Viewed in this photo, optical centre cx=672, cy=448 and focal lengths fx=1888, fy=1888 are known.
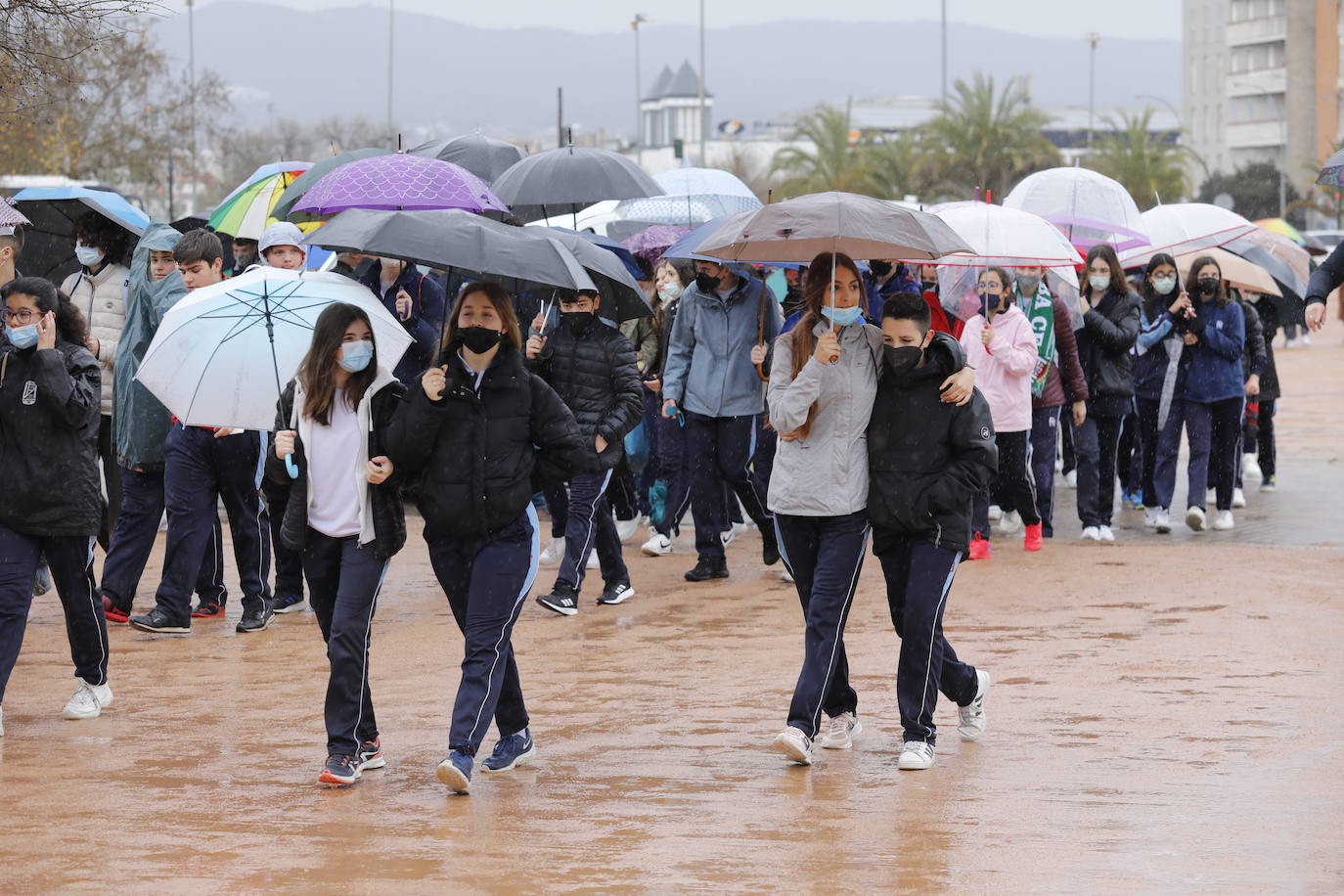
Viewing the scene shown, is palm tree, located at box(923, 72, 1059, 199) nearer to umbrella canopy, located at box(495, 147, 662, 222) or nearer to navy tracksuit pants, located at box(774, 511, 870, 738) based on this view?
umbrella canopy, located at box(495, 147, 662, 222)

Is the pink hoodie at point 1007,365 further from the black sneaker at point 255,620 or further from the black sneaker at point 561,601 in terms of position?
the black sneaker at point 255,620

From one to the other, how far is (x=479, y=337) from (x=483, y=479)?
0.51m

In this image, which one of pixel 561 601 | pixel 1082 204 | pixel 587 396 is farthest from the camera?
pixel 1082 204

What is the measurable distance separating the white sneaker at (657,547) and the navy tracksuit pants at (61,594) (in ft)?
17.3

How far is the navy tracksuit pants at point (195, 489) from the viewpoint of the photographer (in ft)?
32.8

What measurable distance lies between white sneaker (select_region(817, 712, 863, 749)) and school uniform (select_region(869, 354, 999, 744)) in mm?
343

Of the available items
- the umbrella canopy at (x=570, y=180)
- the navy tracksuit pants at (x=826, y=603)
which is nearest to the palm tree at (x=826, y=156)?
the umbrella canopy at (x=570, y=180)

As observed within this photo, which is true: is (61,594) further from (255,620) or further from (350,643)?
(255,620)

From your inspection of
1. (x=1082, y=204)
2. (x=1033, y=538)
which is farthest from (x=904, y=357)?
(x=1082, y=204)

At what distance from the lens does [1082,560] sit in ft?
41.0

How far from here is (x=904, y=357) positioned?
23.4ft

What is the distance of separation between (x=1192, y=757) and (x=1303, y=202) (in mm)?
64033

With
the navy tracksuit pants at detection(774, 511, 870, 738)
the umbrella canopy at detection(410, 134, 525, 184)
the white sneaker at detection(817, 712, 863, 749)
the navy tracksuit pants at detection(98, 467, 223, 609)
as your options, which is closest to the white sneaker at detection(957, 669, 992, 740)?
the white sneaker at detection(817, 712, 863, 749)

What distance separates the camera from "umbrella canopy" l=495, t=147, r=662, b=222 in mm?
12977
